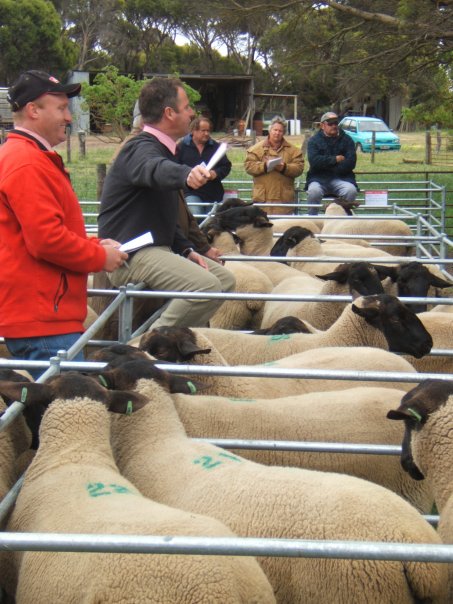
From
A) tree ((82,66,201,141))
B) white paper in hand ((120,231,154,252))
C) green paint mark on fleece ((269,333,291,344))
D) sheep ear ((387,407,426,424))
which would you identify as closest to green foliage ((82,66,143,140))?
tree ((82,66,201,141))

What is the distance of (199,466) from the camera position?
2846 mm

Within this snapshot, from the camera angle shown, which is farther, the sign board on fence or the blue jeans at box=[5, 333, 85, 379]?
the sign board on fence

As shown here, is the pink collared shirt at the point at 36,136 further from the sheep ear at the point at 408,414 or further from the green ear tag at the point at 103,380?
the sheep ear at the point at 408,414

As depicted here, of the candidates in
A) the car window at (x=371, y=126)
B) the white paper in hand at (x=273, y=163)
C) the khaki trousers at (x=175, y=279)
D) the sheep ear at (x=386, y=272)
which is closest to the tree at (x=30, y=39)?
the car window at (x=371, y=126)

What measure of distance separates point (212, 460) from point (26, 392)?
67 cm

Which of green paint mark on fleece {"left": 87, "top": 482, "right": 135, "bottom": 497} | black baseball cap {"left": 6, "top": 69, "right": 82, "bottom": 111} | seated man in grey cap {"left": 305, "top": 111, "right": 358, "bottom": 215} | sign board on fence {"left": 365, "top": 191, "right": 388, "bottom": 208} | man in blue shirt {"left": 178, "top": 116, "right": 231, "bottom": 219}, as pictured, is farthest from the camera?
seated man in grey cap {"left": 305, "top": 111, "right": 358, "bottom": 215}

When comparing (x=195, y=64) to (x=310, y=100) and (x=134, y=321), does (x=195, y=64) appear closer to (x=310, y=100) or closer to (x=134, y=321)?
(x=310, y=100)

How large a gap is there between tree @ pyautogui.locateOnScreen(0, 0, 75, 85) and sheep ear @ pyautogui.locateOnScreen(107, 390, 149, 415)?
1648 inches

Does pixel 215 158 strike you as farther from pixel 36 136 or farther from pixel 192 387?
pixel 192 387

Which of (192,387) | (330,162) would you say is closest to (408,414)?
(192,387)

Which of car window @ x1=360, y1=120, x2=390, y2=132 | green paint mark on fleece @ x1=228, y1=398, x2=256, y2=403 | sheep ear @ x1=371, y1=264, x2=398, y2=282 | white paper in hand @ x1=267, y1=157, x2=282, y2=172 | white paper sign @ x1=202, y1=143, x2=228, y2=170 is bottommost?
green paint mark on fleece @ x1=228, y1=398, x2=256, y2=403

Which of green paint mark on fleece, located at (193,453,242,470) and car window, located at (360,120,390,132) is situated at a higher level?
car window, located at (360,120,390,132)

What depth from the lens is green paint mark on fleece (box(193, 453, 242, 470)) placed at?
9.32 feet

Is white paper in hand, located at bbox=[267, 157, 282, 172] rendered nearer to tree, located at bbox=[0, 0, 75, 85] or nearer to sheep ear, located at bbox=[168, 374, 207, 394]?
sheep ear, located at bbox=[168, 374, 207, 394]
